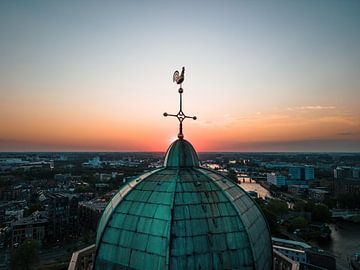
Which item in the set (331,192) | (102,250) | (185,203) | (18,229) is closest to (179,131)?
(185,203)

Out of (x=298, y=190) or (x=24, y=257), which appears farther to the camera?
(x=298, y=190)

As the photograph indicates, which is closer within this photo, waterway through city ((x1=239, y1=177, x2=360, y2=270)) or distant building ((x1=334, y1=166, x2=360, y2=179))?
waterway through city ((x1=239, y1=177, x2=360, y2=270))

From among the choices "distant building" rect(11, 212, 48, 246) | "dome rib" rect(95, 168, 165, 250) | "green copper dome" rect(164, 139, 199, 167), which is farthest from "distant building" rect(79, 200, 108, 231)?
"green copper dome" rect(164, 139, 199, 167)

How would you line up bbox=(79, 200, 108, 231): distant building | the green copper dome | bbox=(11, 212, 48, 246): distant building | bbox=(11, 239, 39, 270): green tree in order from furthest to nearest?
bbox=(79, 200, 108, 231): distant building < bbox=(11, 212, 48, 246): distant building < bbox=(11, 239, 39, 270): green tree < the green copper dome

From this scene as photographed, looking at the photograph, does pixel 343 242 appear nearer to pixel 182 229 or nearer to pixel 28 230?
pixel 182 229

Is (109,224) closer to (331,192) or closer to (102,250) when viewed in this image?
(102,250)

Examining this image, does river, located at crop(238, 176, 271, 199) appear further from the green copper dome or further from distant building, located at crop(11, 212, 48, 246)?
the green copper dome

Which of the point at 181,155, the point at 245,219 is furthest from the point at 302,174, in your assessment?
the point at 245,219
